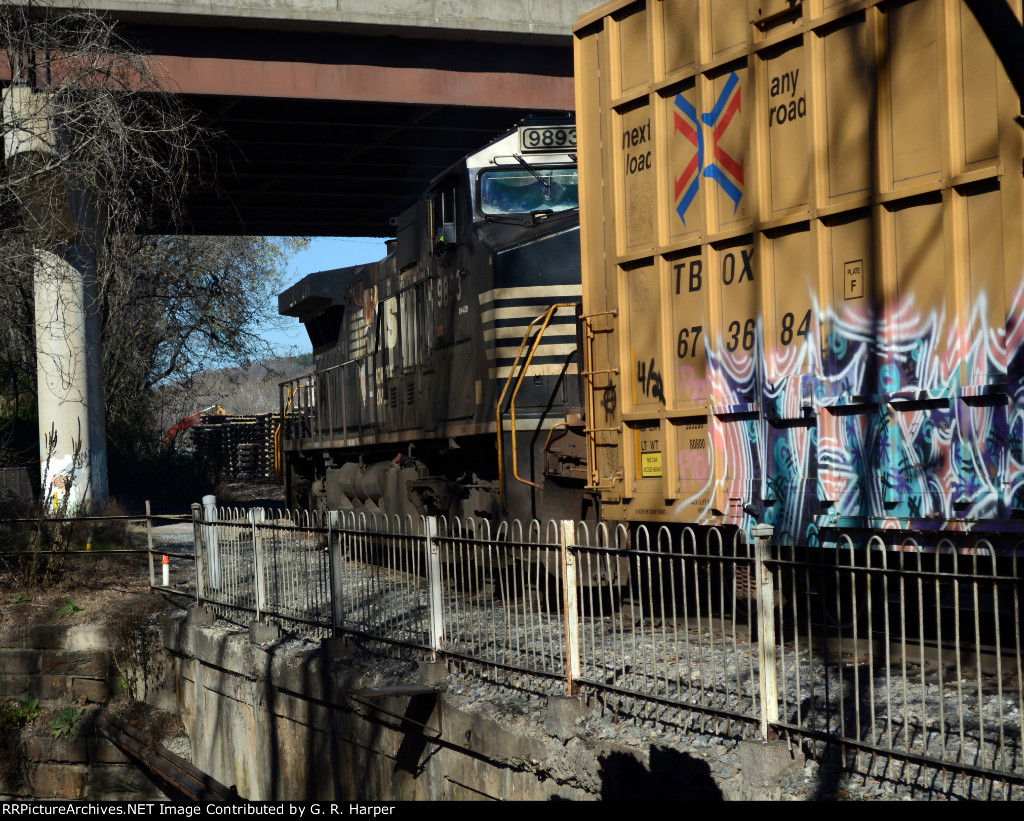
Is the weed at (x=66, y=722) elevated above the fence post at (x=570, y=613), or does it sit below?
below

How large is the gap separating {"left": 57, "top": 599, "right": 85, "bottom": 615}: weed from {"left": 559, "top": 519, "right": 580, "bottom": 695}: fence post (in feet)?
26.8

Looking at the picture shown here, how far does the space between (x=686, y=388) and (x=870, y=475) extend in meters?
1.61

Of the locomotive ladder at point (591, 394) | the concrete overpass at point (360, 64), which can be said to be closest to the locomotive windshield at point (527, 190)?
the locomotive ladder at point (591, 394)

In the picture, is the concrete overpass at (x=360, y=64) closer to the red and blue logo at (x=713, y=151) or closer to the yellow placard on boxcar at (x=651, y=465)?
the red and blue logo at (x=713, y=151)

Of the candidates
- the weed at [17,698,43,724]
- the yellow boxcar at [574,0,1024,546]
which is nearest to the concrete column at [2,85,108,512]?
the weed at [17,698,43,724]

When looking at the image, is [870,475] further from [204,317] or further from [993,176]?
[204,317]

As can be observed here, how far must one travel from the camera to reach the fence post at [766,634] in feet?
16.9

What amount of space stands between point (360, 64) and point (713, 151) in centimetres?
1177

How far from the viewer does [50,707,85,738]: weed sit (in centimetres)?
1147

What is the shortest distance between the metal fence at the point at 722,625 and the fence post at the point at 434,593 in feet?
0.05

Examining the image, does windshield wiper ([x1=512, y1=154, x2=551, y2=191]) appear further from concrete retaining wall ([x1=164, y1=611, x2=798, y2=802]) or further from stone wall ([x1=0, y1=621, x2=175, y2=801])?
stone wall ([x1=0, y1=621, x2=175, y2=801])

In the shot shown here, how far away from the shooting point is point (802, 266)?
6336mm

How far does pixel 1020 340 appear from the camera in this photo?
515cm

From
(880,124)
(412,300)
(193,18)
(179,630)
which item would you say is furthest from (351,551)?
(193,18)
